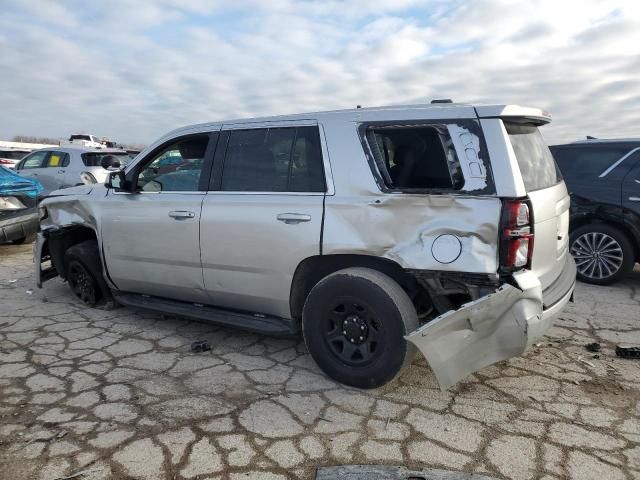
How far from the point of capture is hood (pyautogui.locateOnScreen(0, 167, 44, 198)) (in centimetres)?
799

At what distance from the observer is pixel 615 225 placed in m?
5.78

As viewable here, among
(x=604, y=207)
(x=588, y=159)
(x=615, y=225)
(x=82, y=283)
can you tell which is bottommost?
(x=82, y=283)

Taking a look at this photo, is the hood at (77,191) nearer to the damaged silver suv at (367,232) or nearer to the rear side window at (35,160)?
the damaged silver suv at (367,232)

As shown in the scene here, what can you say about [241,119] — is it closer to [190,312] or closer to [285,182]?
[285,182]

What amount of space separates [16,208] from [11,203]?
0.34 feet

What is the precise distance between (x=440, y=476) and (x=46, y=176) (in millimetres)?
11811

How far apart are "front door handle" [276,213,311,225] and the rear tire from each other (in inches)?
95.9

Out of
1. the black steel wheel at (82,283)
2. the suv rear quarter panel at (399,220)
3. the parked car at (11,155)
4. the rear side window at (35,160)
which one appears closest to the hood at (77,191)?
the black steel wheel at (82,283)

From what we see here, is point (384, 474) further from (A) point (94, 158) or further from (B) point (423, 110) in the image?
(A) point (94, 158)

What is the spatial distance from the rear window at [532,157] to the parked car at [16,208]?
774cm

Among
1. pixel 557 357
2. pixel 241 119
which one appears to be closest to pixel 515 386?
pixel 557 357

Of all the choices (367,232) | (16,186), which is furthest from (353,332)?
(16,186)

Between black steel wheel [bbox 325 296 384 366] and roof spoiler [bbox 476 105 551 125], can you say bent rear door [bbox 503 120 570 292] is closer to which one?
roof spoiler [bbox 476 105 551 125]

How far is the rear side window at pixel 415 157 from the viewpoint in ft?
10.0
